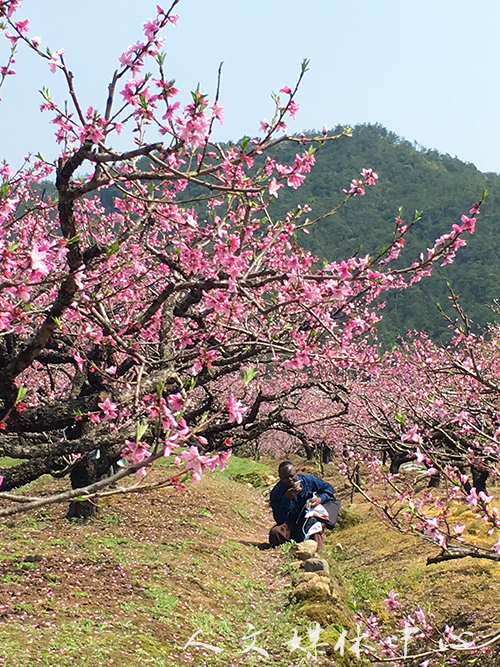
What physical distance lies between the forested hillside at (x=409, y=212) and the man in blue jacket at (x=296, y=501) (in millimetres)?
41299

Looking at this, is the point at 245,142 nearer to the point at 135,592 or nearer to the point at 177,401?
the point at 177,401

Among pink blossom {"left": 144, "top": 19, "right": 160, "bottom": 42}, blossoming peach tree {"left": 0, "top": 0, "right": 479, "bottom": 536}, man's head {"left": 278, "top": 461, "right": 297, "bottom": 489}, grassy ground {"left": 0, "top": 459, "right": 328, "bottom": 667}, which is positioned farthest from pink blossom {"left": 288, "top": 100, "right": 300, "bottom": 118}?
man's head {"left": 278, "top": 461, "right": 297, "bottom": 489}

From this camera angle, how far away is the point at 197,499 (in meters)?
15.6

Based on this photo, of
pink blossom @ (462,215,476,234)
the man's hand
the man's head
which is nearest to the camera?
pink blossom @ (462,215,476,234)

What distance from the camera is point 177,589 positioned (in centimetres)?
801

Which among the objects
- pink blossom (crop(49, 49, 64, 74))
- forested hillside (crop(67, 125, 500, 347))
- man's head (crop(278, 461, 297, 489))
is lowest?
man's head (crop(278, 461, 297, 489))

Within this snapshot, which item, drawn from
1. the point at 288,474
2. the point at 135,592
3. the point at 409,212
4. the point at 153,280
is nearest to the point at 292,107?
the point at 153,280

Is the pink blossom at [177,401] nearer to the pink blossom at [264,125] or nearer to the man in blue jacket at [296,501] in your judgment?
the pink blossom at [264,125]

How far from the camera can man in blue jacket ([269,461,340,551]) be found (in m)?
11.4

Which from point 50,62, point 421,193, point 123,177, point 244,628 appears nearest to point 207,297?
point 123,177

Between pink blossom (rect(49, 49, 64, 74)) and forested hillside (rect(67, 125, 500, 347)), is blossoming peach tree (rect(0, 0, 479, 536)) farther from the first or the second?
forested hillside (rect(67, 125, 500, 347))

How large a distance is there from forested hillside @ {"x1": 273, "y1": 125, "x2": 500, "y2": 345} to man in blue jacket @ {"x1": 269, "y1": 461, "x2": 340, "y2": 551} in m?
41.3

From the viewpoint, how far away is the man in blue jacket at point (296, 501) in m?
11.4

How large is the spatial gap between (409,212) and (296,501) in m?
85.5
